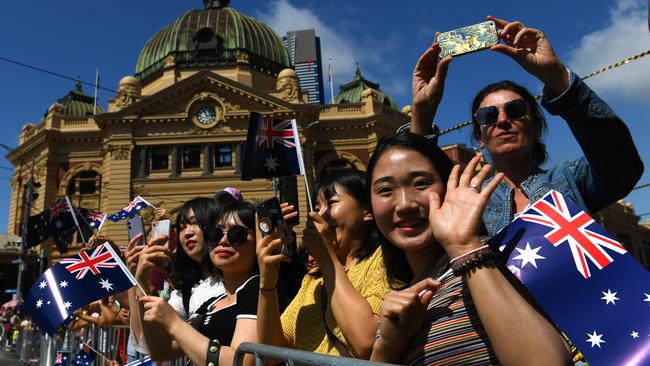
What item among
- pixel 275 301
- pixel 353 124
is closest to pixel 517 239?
pixel 275 301

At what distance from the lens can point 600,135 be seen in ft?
7.02

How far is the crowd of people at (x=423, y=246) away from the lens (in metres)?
1.50

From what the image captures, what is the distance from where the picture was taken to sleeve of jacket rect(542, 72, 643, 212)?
2.12m

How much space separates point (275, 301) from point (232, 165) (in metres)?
28.9

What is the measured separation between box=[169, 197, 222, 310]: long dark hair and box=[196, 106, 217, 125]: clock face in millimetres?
27894

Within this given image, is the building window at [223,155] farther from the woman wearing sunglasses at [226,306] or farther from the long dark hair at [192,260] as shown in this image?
the woman wearing sunglasses at [226,306]

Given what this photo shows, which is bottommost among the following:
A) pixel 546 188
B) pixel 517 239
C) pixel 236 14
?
pixel 517 239

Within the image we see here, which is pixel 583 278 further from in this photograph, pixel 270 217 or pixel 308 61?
pixel 308 61

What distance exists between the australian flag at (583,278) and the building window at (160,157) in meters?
31.1

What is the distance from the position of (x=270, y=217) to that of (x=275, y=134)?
1.48m

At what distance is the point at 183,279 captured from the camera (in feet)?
14.0

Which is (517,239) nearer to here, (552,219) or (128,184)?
(552,219)

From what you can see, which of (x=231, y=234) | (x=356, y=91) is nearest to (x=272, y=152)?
(x=231, y=234)

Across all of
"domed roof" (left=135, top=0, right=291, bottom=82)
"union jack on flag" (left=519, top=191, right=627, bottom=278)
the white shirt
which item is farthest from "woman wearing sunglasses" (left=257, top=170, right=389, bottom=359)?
"domed roof" (left=135, top=0, right=291, bottom=82)
